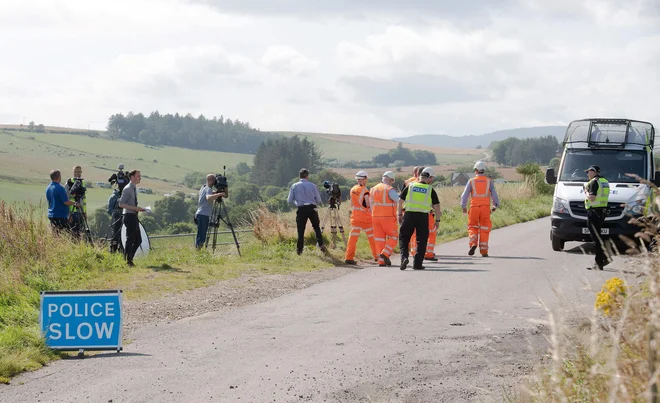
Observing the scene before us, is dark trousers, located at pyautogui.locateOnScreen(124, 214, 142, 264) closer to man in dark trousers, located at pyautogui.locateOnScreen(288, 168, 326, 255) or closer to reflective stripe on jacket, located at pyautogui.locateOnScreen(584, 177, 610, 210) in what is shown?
man in dark trousers, located at pyautogui.locateOnScreen(288, 168, 326, 255)

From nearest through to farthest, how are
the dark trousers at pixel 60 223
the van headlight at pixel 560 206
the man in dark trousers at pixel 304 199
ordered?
the dark trousers at pixel 60 223 → the man in dark trousers at pixel 304 199 → the van headlight at pixel 560 206

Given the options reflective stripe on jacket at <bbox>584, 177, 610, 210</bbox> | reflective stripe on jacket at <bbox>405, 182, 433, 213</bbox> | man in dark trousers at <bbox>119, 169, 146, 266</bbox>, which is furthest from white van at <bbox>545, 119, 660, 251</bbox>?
man in dark trousers at <bbox>119, 169, 146, 266</bbox>

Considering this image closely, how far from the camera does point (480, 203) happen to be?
61.4ft

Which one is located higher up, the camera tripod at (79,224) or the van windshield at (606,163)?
the van windshield at (606,163)

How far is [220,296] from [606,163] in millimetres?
10072

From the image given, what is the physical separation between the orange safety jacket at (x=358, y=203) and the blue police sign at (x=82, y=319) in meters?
9.01


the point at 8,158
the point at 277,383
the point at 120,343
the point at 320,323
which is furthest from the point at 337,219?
the point at 8,158

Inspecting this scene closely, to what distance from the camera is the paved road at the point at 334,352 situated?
7.55 meters

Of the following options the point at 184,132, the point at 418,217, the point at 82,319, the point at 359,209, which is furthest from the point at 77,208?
the point at 184,132

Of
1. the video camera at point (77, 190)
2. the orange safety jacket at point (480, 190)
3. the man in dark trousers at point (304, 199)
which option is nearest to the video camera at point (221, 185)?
the man in dark trousers at point (304, 199)

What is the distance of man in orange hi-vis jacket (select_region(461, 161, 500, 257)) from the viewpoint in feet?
61.0

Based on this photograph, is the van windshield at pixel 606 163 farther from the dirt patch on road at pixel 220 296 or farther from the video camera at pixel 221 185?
the video camera at pixel 221 185

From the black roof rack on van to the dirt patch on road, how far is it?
7006mm

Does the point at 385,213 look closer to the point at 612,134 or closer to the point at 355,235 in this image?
the point at 355,235
